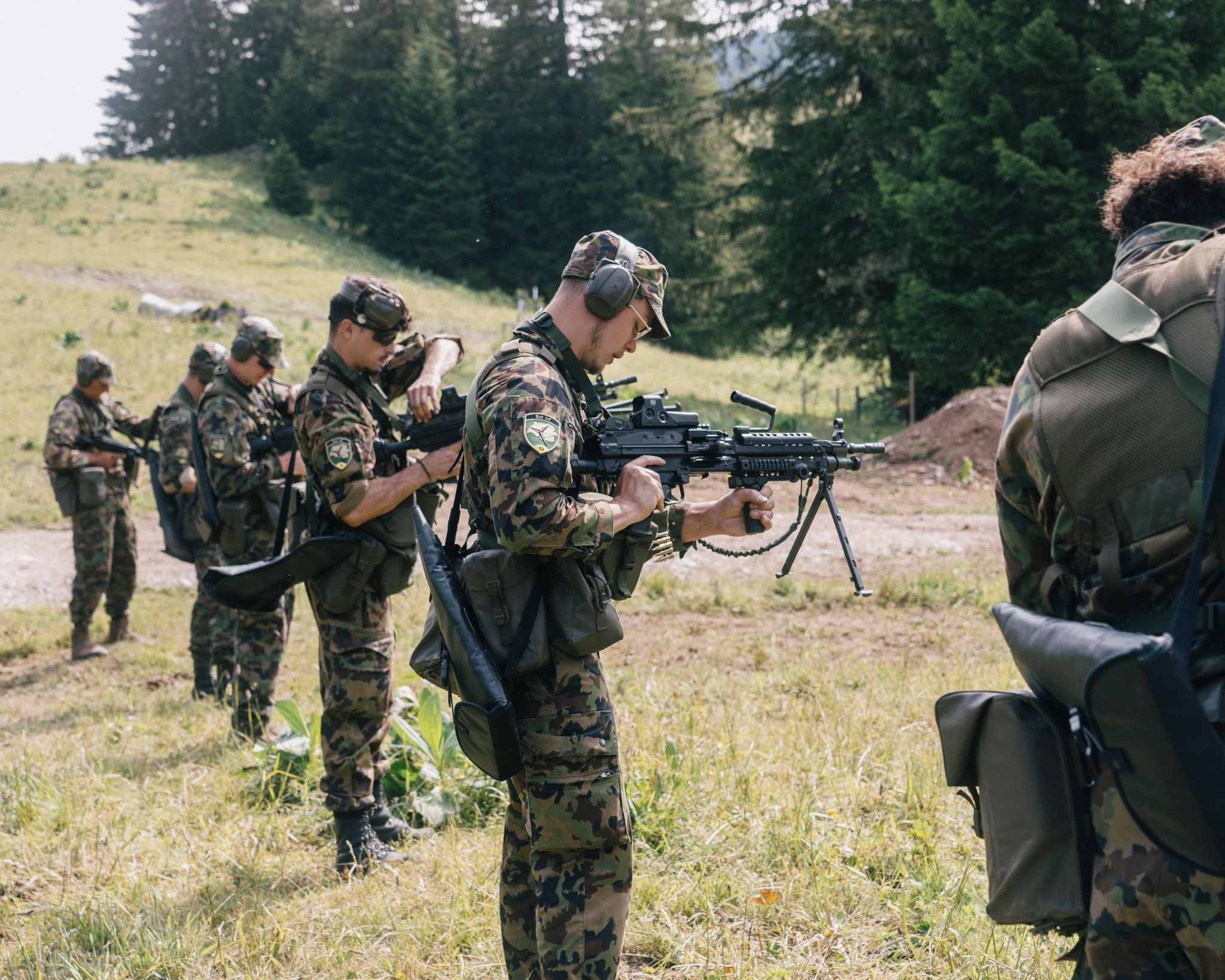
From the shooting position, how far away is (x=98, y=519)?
29.5 ft

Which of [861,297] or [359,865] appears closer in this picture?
[359,865]

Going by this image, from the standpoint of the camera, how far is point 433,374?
4871 millimetres

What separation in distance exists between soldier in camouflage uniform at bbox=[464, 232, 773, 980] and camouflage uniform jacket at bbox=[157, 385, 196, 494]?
18.0 ft

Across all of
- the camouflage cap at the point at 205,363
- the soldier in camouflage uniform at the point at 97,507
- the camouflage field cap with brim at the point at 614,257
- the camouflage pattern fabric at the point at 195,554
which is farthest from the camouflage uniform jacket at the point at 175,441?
the camouflage field cap with brim at the point at 614,257

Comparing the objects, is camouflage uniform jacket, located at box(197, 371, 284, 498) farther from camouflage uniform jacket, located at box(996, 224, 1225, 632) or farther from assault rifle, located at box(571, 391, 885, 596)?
camouflage uniform jacket, located at box(996, 224, 1225, 632)

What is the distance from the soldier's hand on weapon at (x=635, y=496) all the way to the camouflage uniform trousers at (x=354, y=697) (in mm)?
1953

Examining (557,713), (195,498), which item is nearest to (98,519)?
(195,498)

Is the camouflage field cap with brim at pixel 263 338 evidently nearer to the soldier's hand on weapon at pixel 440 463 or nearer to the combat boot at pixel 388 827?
the soldier's hand on weapon at pixel 440 463

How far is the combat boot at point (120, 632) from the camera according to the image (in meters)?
9.33

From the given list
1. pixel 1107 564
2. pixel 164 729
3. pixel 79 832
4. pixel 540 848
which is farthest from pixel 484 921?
pixel 164 729

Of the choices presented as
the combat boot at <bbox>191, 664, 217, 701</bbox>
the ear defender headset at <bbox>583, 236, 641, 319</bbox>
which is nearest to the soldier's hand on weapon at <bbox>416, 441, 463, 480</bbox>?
the ear defender headset at <bbox>583, 236, 641, 319</bbox>

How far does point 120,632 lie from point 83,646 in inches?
22.3

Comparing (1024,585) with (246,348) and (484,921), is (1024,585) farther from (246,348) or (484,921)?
(246,348)

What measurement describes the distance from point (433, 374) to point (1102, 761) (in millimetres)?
3504
